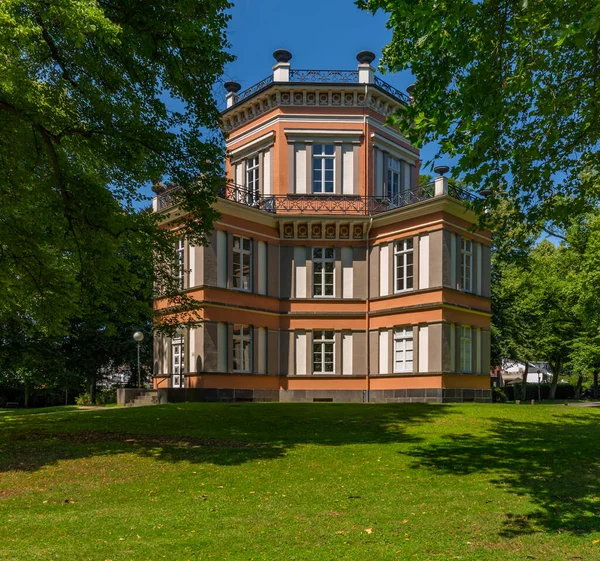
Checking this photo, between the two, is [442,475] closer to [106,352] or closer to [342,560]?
[342,560]

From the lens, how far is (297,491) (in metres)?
8.59

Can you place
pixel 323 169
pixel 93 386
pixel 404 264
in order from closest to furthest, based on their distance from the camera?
pixel 404 264
pixel 323 169
pixel 93 386

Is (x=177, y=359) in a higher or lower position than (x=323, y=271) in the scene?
lower

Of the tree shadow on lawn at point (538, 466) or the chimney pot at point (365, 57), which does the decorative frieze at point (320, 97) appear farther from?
the tree shadow on lawn at point (538, 466)

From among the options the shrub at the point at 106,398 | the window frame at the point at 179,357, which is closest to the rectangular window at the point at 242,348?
the window frame at the point at 179,357

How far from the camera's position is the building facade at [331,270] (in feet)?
82.2

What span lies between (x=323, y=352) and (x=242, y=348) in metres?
3.95

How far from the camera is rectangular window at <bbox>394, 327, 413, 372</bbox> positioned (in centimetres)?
2608

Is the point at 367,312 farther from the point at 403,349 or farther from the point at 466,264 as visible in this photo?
→ the point at 466,264

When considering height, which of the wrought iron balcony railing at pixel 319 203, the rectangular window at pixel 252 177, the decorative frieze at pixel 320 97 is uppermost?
the decorative frieze at pixel 320 97

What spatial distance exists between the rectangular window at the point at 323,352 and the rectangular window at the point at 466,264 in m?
6.40

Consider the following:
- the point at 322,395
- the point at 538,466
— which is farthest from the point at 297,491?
the point at 322,395

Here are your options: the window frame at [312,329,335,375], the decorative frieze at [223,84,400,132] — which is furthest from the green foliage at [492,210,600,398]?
the window frame at [312,329,335,375]

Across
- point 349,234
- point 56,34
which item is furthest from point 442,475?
point 349,234
